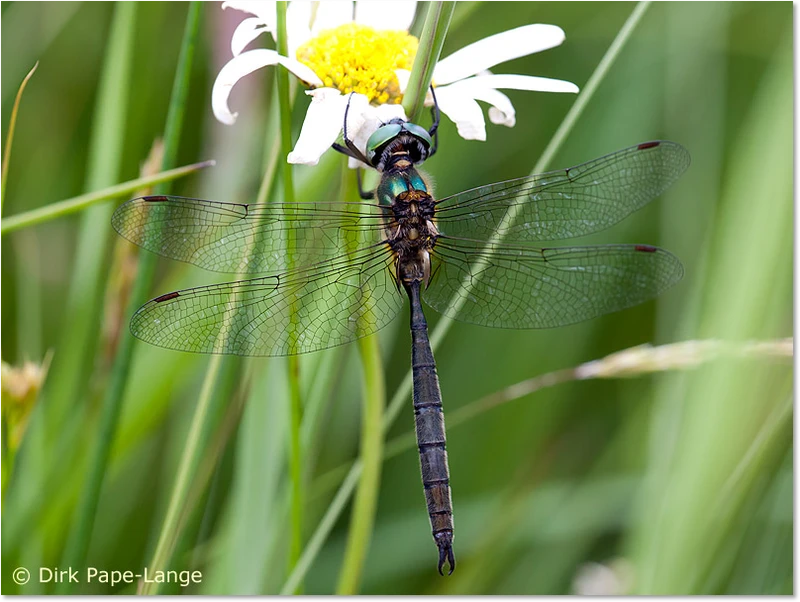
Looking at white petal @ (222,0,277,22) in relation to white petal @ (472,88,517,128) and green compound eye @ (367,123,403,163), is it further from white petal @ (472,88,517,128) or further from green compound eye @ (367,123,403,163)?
white petal @ (472,88,517,128)

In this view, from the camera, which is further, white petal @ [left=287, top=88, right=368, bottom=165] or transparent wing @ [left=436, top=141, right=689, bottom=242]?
transparent wing @ [left=436, top=141, right=689, bottom=242]

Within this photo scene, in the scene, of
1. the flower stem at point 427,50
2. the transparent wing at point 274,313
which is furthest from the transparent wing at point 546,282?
the flower stem at point 427,50

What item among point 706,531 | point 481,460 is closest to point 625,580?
point 706,531

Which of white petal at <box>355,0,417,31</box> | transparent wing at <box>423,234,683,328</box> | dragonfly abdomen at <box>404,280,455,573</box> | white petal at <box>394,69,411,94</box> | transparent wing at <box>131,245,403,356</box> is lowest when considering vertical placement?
dragonfly abdomen at <box>404,280,455,573</box>

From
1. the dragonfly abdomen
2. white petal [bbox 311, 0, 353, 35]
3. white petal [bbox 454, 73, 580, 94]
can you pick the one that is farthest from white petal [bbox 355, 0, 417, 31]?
the dragonfly abdomen

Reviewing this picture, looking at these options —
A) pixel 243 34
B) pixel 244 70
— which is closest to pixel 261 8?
pixel 243 34

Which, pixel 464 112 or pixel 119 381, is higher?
pixel 464 112

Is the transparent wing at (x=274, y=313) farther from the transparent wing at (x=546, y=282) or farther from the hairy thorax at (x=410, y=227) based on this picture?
the transparent wing at (x=546, y=282)

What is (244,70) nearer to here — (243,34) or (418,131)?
(243,34)
